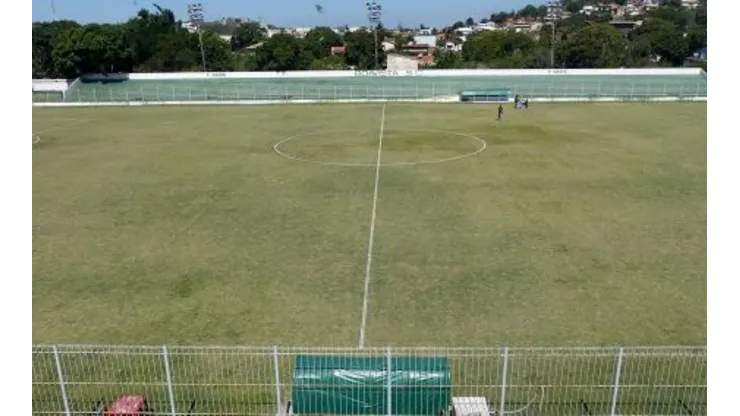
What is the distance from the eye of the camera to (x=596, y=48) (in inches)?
4589

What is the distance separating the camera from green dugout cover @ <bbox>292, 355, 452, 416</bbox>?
1353 centimetres

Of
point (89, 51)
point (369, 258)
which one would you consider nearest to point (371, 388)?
point (369, 258)

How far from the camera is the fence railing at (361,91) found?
73438 millimetres

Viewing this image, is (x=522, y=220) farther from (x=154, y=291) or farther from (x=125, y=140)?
(x=125, y=140)

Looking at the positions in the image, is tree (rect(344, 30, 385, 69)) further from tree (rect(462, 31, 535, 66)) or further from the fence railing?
the fence railing

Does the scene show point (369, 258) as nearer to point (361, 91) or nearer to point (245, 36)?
point (361, 91)

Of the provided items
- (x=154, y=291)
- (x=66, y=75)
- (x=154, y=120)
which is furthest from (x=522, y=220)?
(x=66, y=75)

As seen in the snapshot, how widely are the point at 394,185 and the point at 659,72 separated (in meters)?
72.1

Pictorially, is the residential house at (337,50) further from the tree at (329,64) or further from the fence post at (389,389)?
the fence post at (389,389)

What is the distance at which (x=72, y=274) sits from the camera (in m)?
23.5

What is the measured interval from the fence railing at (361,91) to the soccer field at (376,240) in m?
25.6

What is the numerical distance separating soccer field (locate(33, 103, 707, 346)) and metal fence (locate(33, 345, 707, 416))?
1071 mm

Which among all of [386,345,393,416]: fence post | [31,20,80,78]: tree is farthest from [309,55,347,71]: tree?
[386,345,393,416]: fence post

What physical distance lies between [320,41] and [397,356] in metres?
128
